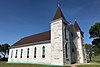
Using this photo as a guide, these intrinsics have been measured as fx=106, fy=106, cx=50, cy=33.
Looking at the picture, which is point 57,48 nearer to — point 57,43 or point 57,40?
point 57,43

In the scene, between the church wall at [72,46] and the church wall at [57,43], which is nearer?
the church wall at [57,43]

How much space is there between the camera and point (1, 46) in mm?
78812

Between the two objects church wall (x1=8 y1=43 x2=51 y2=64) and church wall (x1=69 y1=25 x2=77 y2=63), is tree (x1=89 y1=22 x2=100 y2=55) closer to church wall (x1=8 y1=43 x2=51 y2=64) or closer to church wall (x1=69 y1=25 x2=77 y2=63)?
church wall (x1=69 y1=25 x2=77 y2=63)

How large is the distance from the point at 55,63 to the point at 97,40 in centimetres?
3068

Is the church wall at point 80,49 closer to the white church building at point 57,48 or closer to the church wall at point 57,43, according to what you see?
the white church building at point 57,48

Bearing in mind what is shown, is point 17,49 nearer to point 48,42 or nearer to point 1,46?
point 48,42

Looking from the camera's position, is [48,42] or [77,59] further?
[77,59]

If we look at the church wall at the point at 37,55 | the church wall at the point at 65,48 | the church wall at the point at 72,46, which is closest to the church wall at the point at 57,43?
the church wall at the point at 65,48

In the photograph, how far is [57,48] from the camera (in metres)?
25.7

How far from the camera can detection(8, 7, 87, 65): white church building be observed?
25.5 metres

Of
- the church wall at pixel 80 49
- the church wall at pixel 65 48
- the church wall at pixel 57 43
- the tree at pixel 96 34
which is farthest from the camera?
the tree at pixel 96 34

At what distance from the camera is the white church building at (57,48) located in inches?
1005

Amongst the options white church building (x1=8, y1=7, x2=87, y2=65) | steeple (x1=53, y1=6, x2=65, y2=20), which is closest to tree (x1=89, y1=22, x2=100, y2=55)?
white church building (x1=8, y1=7, x2=87, y2=65)

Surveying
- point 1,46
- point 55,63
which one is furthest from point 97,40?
point 1,46
